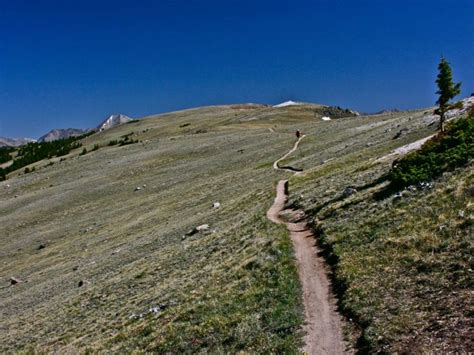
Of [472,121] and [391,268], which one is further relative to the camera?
[472,121]

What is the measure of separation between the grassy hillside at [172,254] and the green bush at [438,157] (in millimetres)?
3066

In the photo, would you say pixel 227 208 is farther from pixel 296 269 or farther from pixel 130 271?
pixel 296 269

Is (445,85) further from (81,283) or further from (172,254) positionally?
(81,283)

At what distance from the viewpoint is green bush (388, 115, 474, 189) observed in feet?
79.7

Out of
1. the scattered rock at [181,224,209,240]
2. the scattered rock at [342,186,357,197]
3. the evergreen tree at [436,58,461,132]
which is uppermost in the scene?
the evergreen tree at [436,58,461,132]

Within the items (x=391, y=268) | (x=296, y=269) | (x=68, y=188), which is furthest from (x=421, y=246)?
(x=68, y=188)

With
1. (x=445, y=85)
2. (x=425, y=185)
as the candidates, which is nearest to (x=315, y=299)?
(x=425, y=185)

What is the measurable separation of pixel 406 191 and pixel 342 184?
34.2 ft

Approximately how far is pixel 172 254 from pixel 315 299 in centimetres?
1652

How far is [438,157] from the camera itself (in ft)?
85.4

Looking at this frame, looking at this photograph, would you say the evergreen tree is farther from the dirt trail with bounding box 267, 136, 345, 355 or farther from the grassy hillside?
the dirt trail with bounding box 267, 136, 345, 355

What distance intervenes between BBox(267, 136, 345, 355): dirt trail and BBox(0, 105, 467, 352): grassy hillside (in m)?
0.49

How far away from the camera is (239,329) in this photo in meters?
Result: 16.0

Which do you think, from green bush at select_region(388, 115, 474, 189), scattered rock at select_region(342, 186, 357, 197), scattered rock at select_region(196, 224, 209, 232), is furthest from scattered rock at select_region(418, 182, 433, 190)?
scattered rock at select_region(196, 224, 209, 232)
